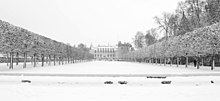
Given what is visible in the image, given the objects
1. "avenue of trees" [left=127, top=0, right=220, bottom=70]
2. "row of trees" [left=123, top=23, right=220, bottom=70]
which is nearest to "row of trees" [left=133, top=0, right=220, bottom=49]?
"avenue of trees" [left=127, top=0, right=220, bottom=70]

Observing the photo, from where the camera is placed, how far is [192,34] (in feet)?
111

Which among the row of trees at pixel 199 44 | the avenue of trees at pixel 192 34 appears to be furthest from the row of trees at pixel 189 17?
the row of trees at pixel 199 44

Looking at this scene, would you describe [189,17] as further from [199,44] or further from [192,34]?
[199,44]

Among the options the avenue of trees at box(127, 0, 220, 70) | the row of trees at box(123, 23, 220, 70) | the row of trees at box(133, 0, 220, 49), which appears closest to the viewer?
the row of trees at box(123, 23, 220, 70)

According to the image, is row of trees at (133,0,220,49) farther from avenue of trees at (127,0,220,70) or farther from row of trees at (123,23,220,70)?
row of trees at (123,23,220,70)

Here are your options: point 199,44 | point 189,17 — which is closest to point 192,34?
point 199,44

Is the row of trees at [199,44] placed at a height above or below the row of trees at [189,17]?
below

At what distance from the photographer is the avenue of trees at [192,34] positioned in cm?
2961

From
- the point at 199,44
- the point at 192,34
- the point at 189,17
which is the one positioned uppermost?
the point at 189,17

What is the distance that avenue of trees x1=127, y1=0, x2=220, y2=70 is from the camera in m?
29.6

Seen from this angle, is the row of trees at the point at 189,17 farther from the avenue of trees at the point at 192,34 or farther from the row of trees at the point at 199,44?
the row of trees at the point at 199,44

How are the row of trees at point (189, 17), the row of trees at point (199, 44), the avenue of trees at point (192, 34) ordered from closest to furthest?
the row of trees at point (199, 44) < the avenue of trees at point (192, 34) < the row of trees at point (189, 17)

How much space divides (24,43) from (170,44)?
24440 mm

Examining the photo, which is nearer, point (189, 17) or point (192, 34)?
point (192, 34)
